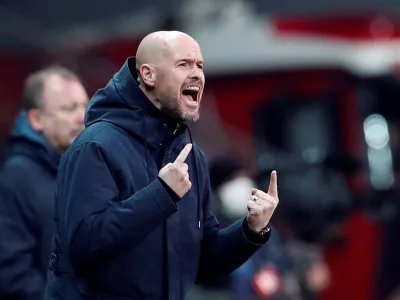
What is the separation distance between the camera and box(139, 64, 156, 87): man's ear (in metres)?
4.35

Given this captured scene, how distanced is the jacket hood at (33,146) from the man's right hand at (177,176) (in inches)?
68.0

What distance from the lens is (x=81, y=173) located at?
4.18 meters

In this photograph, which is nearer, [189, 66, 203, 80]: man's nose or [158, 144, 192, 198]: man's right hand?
[158, 144, 192, 198]: man's right hand

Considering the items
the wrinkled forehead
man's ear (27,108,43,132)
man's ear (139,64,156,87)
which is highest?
the wrinkled forehead

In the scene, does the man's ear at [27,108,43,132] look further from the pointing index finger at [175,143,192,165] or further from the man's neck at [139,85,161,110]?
the pointing index finger at [175,143,192,165]

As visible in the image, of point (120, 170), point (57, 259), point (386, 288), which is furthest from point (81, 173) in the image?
point (386, 288)

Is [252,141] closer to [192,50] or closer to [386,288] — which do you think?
[386,288]

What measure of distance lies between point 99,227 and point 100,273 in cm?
22

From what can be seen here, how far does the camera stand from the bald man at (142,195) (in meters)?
4.11

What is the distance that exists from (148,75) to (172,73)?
0.09m

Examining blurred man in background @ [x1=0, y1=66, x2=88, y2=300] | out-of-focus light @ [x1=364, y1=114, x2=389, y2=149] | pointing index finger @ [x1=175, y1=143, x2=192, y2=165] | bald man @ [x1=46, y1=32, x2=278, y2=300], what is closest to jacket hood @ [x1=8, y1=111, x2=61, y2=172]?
blurred man in background @ [x1=0, y1=66, x2=88, y2=300]

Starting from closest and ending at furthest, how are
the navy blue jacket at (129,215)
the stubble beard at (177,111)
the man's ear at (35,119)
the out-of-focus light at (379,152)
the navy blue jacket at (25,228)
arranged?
1. the navy blue jacket at (129,215)
2. the stubble beard at (177,111)
3. the navy blue jacket at (25,228)
4. the man's ear at (35,119)
5. the out-of-focus light at (379,152)

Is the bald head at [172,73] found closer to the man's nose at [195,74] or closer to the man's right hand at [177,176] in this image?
the man's nose at [195,74]

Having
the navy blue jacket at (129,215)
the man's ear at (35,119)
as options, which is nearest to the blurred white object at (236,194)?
the man's ear at (35,119)
